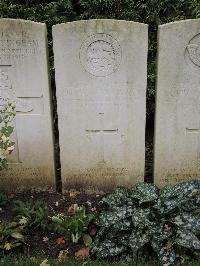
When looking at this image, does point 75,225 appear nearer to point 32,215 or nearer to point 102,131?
point 32,215

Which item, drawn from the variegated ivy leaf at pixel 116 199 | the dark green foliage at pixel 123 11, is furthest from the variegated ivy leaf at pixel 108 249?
the dark green foliage at pixel 123 11

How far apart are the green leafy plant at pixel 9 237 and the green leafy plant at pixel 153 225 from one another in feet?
2.42

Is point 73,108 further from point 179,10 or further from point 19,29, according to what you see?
point 179,10

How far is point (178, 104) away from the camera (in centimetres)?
455

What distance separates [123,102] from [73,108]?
54 cm

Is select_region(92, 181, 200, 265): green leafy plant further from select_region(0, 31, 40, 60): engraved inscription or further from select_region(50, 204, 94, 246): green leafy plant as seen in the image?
select_region(0, 31, 40, 60): engraved inscription

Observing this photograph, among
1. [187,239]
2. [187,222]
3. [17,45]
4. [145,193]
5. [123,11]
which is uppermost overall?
[123,11]

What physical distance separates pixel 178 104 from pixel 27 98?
1609 mm

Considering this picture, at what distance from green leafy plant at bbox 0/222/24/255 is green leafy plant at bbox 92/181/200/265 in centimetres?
74

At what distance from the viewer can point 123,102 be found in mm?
4562

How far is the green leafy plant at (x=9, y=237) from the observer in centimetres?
401

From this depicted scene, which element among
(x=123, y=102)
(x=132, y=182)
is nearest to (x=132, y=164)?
(x=132, y=182)

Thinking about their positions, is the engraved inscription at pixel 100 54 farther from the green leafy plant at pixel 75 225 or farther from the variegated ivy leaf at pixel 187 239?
the variegated ivy leaf at pixel 187 239

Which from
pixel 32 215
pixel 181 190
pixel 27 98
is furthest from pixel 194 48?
pixel 32 215
